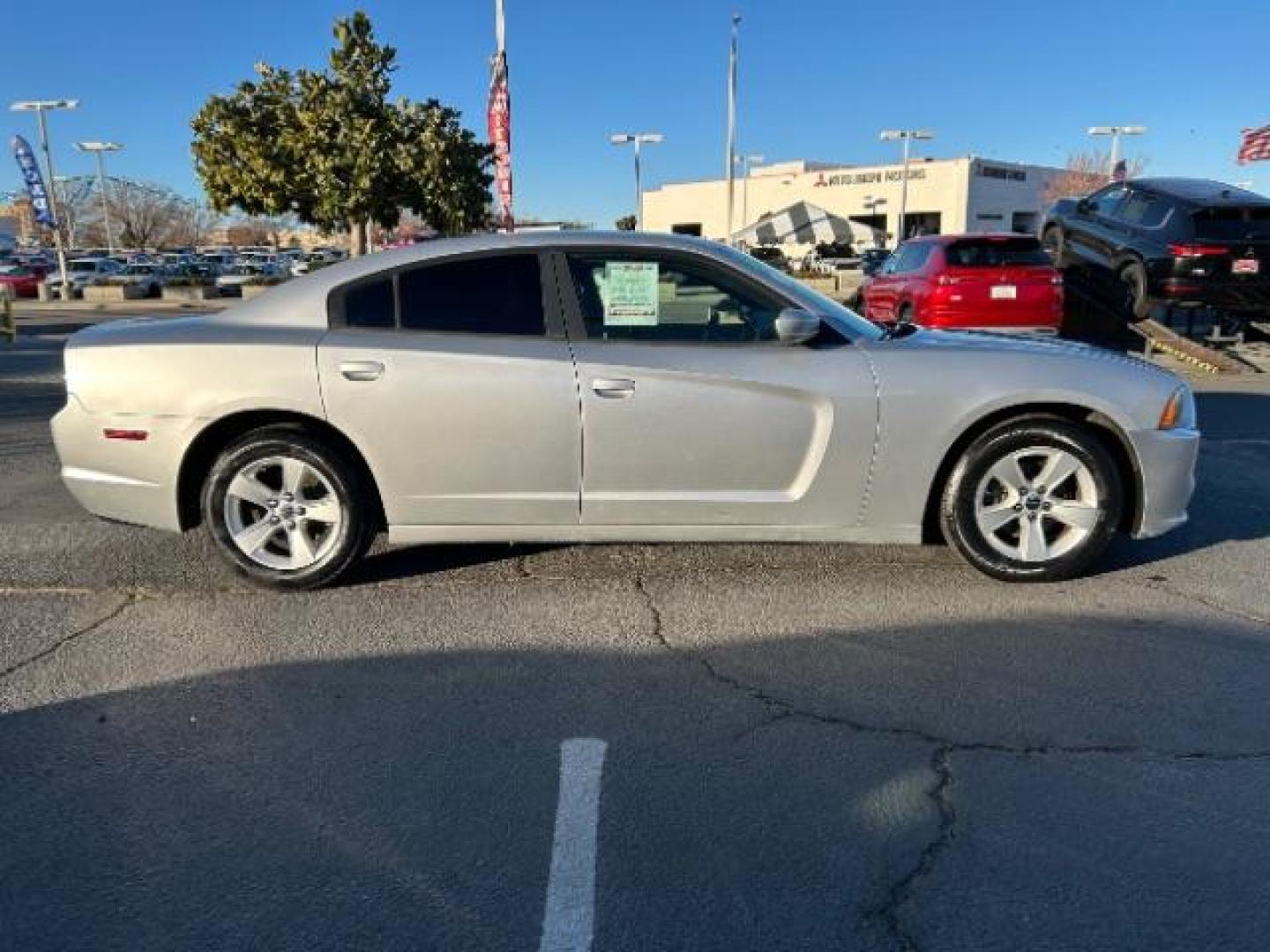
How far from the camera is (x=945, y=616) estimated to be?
3.74m

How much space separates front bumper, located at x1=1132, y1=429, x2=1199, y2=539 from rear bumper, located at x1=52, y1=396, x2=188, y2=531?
4312 mm

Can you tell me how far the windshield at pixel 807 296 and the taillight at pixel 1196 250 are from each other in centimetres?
884

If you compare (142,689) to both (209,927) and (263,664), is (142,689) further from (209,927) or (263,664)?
(209,927)

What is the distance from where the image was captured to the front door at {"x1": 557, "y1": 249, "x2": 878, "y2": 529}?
12.5ft

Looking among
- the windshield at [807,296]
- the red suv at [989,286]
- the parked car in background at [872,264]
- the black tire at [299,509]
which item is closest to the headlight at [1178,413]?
the windshield at [807,296]

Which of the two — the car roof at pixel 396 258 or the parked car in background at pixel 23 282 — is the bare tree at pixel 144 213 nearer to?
the parked car in background at pixel 23 282

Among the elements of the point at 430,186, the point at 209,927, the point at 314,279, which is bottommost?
the point at 209,927

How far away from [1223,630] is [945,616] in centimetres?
109

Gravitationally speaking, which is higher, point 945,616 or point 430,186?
point 430,186

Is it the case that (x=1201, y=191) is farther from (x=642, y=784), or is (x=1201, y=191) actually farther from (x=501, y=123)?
(x=642, y=784)

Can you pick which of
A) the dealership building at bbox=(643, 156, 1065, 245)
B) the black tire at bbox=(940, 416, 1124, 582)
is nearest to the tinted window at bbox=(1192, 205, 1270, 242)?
the black tire at bbox=(940, 416, 1124, 582)

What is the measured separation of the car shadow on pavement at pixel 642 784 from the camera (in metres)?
2.07

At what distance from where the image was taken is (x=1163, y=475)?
397 centimetres

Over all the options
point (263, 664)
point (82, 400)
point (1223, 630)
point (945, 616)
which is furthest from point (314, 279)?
point (1223, 630)
